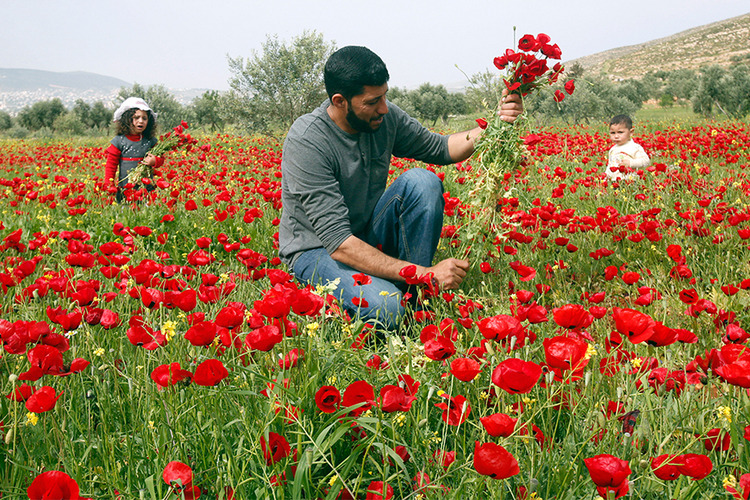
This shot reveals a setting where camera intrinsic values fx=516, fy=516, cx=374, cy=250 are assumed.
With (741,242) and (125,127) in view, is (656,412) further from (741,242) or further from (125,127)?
(125,127)

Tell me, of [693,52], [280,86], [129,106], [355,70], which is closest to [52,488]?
[355,70]

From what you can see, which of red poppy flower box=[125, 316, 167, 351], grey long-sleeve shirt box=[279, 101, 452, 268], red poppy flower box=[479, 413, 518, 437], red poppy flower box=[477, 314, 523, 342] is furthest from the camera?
grey long-sleeve shirt box=[279, 101, 452, 268]

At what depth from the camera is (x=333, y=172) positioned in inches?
133

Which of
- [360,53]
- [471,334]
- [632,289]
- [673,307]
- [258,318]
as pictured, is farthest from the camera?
[632,289]

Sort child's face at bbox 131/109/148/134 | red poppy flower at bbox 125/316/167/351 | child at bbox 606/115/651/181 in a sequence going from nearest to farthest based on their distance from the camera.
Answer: red poppy flower at bbox 125/316/167/351, child at bbox 606/115/651/181, child's face at bbox 131/109/148/134

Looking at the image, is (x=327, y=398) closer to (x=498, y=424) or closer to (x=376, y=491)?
(x=376, y=491)

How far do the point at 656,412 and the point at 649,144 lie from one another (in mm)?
7715

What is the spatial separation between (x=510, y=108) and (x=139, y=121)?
5669 mm

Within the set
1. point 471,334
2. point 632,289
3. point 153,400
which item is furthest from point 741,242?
point 153,400

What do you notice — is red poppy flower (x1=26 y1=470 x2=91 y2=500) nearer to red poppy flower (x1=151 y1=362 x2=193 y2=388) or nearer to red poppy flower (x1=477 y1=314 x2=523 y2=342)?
red poppy flower (x1=151 y1=362 x2=193 y2=388)

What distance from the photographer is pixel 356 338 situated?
206 cm

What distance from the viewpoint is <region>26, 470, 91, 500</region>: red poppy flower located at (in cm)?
93

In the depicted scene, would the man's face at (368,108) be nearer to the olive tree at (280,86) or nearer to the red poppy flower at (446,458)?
the red poppy flower at (446,458)

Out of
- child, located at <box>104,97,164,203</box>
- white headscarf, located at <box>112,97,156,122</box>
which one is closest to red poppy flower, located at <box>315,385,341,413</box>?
child, located at <box>104,97,164,203</box>
